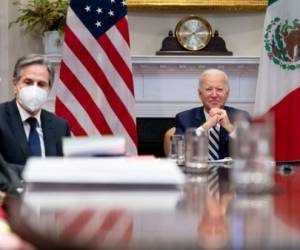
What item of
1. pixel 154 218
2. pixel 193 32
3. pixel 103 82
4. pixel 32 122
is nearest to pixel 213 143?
pixel 32 122

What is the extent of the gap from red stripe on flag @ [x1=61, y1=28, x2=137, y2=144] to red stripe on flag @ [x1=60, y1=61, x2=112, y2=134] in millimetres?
113

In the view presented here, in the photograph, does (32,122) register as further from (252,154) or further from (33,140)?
(252,154)

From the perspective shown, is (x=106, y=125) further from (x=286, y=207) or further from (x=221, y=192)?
(x=286, y=207)

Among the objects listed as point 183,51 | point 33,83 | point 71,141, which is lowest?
point 71,141

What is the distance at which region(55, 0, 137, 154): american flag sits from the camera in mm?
4121

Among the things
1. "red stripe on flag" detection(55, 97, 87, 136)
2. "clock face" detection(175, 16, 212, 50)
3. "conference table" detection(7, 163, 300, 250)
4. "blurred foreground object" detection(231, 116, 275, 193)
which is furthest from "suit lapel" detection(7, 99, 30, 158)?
"clock face" detection(175, 16, 212, 50)

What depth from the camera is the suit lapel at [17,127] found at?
242 centimetres

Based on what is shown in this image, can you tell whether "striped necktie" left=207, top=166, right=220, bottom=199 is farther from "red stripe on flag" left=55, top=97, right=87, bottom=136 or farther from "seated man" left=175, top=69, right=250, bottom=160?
"red stripe on flag" left=55, top=97, right=87, bottom=136

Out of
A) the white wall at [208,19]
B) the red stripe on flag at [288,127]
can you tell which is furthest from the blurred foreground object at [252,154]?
the white wall at [208,19]

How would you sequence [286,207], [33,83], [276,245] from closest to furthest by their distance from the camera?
[276,245] → [286,207] → [33,83]

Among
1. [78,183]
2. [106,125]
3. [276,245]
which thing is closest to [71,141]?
[78,183]

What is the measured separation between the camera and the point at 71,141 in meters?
1.54

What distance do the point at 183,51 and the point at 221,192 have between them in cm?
346

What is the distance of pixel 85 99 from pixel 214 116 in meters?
1.51
